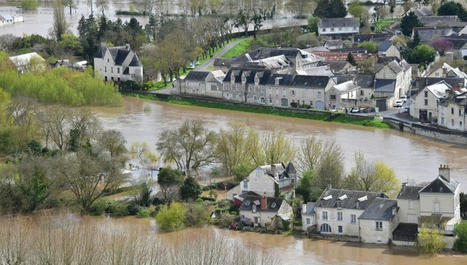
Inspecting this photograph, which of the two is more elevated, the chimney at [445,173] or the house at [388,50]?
the house at [388,50]

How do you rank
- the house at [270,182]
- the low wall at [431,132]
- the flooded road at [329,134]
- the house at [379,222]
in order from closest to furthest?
the house at [379,222], the house at [270,182], the flooded road at [329,134], the low wall at [431,132]

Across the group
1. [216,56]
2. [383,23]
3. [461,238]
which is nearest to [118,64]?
[216,56]

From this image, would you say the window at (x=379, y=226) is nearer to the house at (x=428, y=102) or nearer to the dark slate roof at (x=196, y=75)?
the house at (x=428, y=102)

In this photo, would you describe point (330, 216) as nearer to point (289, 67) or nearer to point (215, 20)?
point (289, 67)

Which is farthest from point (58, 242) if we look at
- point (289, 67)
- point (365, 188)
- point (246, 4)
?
point (246, 4)

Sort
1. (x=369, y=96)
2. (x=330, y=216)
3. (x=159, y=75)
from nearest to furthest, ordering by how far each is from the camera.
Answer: (x=330, y=216) → (x=369, y=96) → (x=159, y=75)

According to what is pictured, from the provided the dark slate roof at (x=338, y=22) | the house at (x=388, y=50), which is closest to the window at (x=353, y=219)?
the house at (x=388, y=50)

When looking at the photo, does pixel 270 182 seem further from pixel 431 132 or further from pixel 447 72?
pixel 447 72
